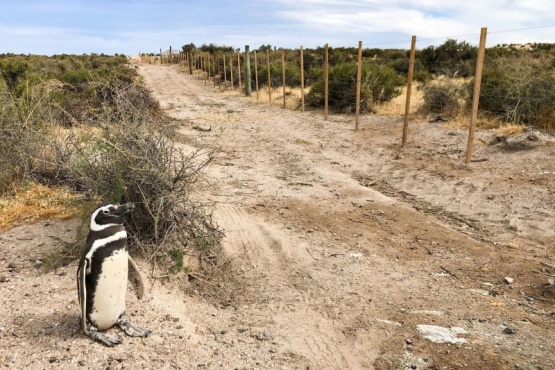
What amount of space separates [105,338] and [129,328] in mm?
207

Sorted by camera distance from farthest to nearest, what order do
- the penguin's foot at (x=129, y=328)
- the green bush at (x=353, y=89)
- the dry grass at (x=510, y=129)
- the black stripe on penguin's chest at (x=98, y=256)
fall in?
the green bush at (x=353, y=89) → the dry grass at (x=510, y=129) → the penguin's foot at (x=129, y=328) → the black stripe on penguin's chest at (x=98, y=256)

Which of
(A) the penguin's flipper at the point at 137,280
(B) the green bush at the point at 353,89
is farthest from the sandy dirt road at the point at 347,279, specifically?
(B) the green bush at the point at 353,89

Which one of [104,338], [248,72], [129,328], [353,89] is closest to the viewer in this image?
[104,338]

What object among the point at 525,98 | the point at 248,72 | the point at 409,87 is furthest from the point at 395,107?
the point at 248,72

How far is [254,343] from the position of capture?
140 inches

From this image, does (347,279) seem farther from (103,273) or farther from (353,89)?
(353,89)

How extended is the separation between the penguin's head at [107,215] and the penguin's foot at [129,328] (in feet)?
2.36

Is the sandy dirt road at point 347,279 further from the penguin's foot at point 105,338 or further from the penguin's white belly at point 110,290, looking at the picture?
the penguin's white belly at point 110,290

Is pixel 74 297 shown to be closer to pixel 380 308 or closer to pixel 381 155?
pixel 380 308

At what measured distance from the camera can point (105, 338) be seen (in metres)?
3.13

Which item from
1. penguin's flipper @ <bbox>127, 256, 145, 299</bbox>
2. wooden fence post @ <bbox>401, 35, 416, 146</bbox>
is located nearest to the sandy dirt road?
penguin's flipper @ <bbox>127, 256, 145, 299</bbox>

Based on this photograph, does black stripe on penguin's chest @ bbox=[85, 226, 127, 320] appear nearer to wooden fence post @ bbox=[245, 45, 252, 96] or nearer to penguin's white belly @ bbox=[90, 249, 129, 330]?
penguin's white belly @ bbox=[90, 249, 129, 330]

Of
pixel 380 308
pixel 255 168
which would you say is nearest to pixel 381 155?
pixel 255 168

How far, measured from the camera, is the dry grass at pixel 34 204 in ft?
17.5
